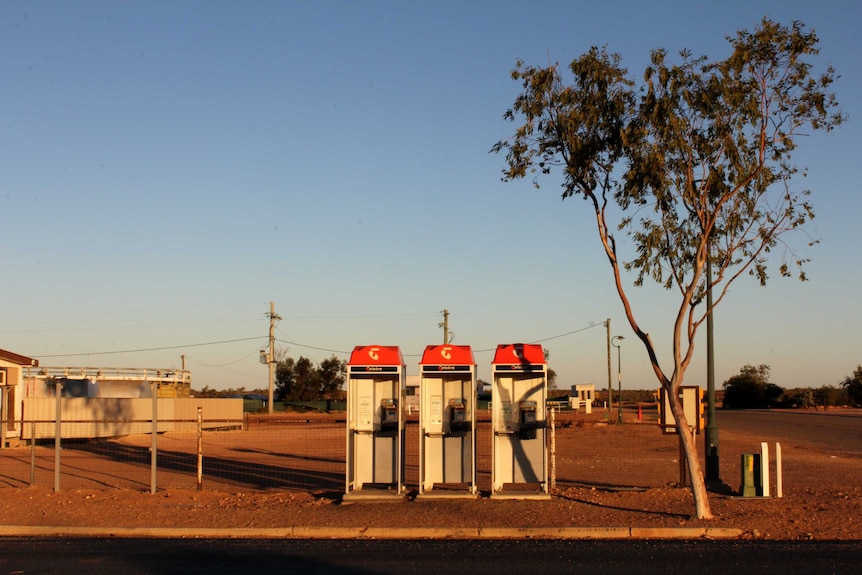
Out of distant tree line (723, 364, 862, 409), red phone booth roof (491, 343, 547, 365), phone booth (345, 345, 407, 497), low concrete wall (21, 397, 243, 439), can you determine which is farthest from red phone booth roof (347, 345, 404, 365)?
distant tree line (723, 364, 862, 409)

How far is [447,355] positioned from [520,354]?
1299mm

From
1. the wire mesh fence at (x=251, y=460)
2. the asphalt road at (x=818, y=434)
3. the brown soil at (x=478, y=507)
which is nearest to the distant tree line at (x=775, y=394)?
the asphalt road at (x=818, y=434)

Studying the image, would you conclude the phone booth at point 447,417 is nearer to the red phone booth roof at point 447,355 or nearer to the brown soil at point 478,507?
the red phone booth roof at point 447,355

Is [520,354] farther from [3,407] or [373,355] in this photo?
[3,407]

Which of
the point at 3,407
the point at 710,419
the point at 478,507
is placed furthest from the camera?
the point at 3,407

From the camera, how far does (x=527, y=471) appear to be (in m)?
16.2

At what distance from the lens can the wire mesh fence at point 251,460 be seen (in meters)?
19.3

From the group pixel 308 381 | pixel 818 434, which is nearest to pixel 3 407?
pixel 818 434

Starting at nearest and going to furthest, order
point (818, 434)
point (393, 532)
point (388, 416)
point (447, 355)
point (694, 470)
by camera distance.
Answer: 1. point (393, 532)
2. point (694, 470)
3. point (447, 355)
4. point (388, 416)
5. point (818, 434)

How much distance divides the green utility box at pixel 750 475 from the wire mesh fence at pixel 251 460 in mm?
3661

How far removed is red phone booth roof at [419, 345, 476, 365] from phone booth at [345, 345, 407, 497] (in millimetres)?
495

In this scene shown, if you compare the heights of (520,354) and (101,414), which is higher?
(520,354)

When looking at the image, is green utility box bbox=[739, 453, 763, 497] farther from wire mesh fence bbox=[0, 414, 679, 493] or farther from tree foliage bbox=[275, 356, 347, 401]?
tree foliage bbox=[275, 356, 347, 401]

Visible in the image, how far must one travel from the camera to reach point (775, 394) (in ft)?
319
